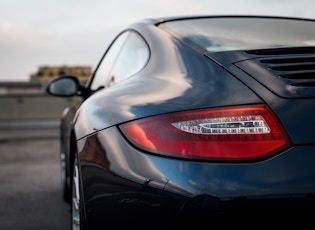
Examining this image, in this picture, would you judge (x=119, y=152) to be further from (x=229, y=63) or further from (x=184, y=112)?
(x=229, y=63)

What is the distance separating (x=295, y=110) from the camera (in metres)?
1.95

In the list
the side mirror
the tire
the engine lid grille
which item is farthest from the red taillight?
the side mirror

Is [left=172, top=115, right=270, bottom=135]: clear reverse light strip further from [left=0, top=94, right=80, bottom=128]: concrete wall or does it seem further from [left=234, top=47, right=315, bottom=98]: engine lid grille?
[left=0, top=94, right=80, bottom=128]: concrete wall

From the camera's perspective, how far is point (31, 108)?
617 inches

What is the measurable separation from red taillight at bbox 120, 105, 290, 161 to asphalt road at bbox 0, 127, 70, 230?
2.36m

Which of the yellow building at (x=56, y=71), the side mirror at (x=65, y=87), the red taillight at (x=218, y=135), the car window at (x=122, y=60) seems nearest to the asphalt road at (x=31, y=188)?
the side mirror at (x=65, y=87)

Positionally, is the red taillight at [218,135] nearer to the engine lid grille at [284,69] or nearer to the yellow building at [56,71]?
the engine lid grille at [284,69]

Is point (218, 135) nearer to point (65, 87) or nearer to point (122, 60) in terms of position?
point (122, 60)

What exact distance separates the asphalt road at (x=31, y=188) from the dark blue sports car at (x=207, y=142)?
6.56 ft

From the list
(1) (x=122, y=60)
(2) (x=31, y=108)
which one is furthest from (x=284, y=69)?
(2) (x=31, y=108)

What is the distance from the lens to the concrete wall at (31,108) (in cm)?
1545

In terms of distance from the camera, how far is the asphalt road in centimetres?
432

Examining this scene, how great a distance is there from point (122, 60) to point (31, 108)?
499 inches

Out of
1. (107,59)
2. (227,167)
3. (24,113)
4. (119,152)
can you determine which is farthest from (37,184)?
(24,113)
